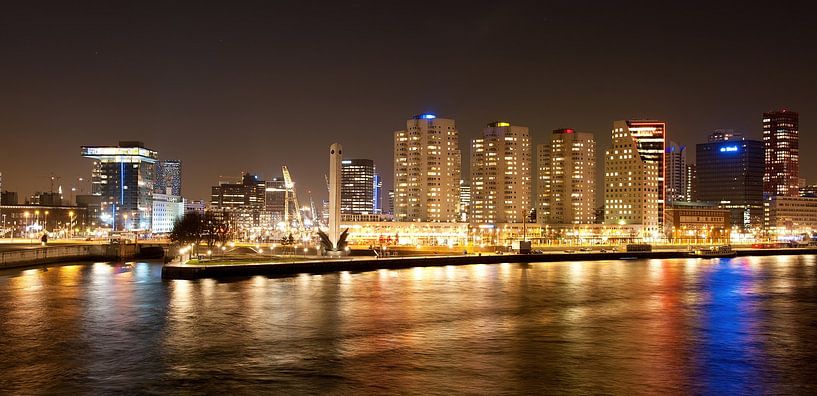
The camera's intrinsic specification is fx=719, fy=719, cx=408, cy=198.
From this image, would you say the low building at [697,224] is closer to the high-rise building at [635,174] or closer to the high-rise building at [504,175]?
the high-rise building at [635,174]

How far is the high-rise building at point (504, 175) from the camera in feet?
583

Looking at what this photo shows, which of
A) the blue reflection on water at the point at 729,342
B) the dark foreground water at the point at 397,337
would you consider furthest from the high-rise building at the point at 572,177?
the dark foreground water at the point at 397,337

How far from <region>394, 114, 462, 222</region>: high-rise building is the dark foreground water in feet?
346

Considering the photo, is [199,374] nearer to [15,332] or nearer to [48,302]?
[15,332]

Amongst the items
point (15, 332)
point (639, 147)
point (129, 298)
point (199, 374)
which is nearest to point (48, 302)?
point (129, 298)

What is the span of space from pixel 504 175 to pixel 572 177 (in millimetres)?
22961

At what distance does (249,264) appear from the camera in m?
67.8

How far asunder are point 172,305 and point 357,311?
11.4 m

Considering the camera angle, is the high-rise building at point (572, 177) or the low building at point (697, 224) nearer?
the low building at point (697, 224)

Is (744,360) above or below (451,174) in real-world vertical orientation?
below

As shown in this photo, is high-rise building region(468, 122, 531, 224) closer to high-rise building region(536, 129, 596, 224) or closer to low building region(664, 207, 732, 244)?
high-rise building region(536, 129, 596, 224)

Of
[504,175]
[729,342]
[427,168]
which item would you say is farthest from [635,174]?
[729,342]

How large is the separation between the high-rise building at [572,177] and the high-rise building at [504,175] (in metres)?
15.6

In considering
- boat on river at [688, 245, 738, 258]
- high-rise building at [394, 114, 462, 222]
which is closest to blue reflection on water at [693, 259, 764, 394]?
boat on river at [688, 245, 738, 258]
